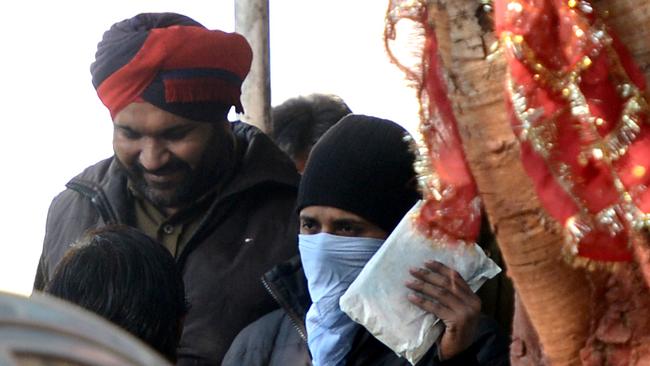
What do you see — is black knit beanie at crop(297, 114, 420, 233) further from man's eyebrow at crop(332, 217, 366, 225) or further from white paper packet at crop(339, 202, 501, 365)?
white paper packet at crop(339, 202, 501, 365)

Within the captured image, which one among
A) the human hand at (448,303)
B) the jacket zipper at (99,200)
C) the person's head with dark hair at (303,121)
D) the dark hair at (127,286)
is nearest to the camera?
the dark hair at (127,286)

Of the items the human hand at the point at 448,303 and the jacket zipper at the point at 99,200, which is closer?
the human hand at the point at 448,303

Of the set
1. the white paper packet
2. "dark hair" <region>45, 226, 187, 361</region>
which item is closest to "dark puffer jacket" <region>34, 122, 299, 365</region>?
the white paper packet

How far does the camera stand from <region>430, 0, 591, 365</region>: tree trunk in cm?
220

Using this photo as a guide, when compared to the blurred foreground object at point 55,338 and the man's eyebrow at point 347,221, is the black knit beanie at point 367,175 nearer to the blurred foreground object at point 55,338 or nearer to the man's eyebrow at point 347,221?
the man's eyebrow at point 347,221

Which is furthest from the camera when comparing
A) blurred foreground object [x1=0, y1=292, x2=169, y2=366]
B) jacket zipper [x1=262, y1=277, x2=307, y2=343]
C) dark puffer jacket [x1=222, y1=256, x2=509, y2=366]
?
jacket zipper [x1=262, y1=277, x2=307, y2=343]

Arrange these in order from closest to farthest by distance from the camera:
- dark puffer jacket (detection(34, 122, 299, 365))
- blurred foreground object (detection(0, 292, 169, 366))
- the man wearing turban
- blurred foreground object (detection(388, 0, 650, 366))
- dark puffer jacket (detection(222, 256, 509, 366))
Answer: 1. blurred foreground object (detection(0, 292, 169, 366))
2. blurred foreground object (detection(388, 0, 650, 366))
3. dark puffer jacket (detection(222, 256, 509, 366))
4. dark puffer jacket (detection(34, 122, 299, 365))
5. the man wearing turban

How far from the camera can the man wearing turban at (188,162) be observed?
4.03 meters

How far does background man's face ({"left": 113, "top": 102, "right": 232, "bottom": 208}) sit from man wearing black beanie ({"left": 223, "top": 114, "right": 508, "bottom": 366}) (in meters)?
0.53

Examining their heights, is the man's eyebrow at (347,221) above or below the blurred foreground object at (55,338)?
below

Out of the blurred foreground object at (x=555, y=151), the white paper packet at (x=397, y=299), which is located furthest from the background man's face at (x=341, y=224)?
the blurred foreground object at (x=555, y=151)

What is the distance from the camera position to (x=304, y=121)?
5.44 meters

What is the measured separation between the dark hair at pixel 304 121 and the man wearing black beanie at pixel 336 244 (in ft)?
5.60

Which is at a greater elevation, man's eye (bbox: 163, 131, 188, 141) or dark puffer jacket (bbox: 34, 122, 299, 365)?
man's eye (bbox: 163, 131, 188, 141)
